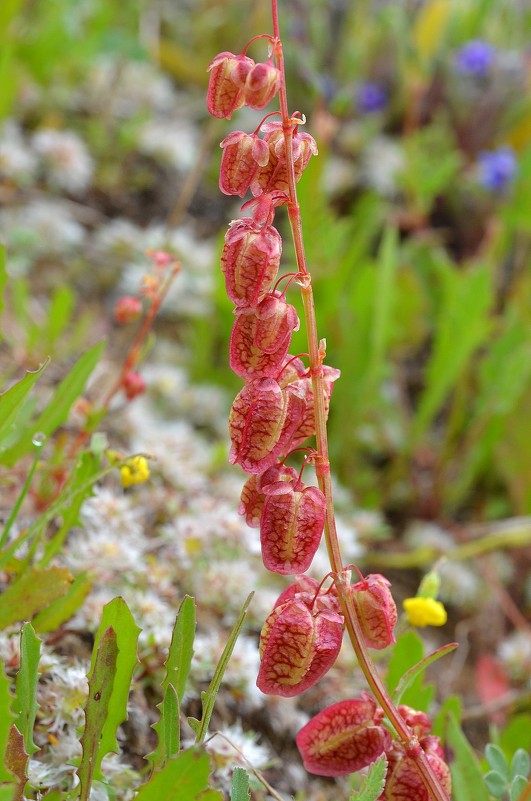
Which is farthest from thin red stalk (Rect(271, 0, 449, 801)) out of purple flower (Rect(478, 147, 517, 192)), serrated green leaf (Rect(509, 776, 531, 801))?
purple flower (Rect(478, 147, 517, 192))

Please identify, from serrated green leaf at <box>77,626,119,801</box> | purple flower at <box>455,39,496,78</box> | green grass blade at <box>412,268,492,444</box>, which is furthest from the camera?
purple flower at <box>455,39,496,78</box>

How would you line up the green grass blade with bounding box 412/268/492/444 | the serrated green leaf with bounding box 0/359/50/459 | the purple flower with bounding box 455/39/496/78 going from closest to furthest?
the serrated green leaf with bounding box 0/359/50/459 < the green grass blade with bounding box 412/268/492/444 < the purple flower with bounding box 455/39/496/78

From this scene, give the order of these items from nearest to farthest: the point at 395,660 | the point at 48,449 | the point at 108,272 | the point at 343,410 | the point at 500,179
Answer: the point at 395,660 < the point at 48,449 < the point at 343,410 < the point at 108,272 < the point at 500,179

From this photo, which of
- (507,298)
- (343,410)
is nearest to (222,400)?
(343,410)

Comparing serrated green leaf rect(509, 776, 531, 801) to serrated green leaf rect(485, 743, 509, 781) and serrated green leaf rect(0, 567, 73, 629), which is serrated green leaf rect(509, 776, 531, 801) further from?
serrated green leaf rect(0, 567, 73, 629)

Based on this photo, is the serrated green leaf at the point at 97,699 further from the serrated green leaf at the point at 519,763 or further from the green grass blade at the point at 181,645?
the serrated green leaf at the point at 519,763

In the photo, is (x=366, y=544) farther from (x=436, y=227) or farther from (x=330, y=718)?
(x=436, y=227)

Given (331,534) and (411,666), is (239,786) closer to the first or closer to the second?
(331,534)

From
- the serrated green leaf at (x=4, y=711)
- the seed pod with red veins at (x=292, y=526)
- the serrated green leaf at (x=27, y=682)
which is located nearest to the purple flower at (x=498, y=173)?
the seed pod with red veins at (x=292, y=526)
